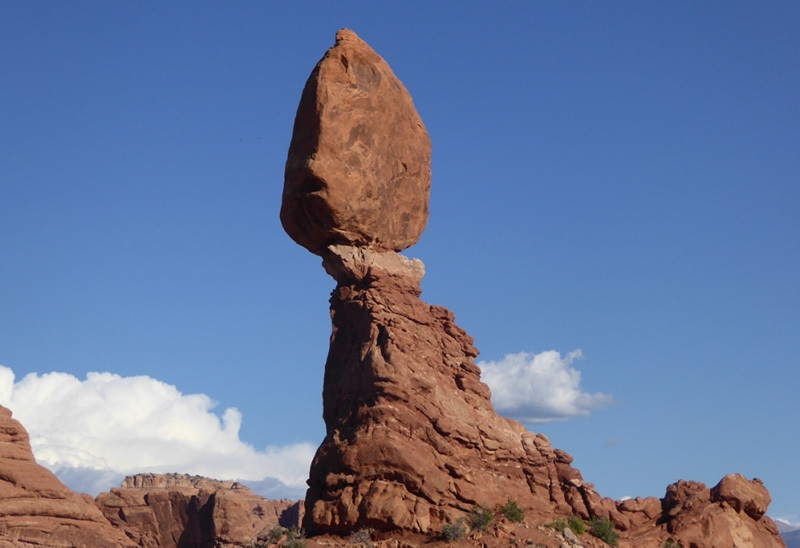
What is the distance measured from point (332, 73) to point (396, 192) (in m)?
4.90

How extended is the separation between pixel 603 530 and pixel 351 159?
1506 cm

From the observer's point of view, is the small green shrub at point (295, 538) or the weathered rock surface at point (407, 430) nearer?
the small green shrub at point (295, 538)

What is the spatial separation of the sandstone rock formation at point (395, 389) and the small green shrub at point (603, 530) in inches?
20.0

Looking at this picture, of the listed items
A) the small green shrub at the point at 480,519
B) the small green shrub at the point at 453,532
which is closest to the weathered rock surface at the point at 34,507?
the small green shrub at the point at 480,519

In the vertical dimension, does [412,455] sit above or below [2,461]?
below

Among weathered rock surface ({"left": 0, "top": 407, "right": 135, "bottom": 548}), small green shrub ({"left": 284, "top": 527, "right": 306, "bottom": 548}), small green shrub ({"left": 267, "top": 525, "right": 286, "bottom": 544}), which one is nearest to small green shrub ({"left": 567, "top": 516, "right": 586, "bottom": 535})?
small green shrub ({"left": 284, "top": 527, "right": 306, "bottom": 548})

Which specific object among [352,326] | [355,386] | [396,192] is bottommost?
[355,386]

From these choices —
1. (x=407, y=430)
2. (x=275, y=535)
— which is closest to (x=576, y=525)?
(x=407, y=430)

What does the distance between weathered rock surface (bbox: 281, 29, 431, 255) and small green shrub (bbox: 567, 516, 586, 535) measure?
1116cm

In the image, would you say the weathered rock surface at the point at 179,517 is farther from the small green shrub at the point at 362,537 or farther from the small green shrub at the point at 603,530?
the small green shrub at the point at 362,537

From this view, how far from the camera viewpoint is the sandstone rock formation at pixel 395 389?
37938mm

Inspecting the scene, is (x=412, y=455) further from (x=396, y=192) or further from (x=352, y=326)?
(x=396, y=192)

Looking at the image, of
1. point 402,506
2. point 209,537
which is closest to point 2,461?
point 209,537

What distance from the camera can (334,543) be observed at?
122 feet
